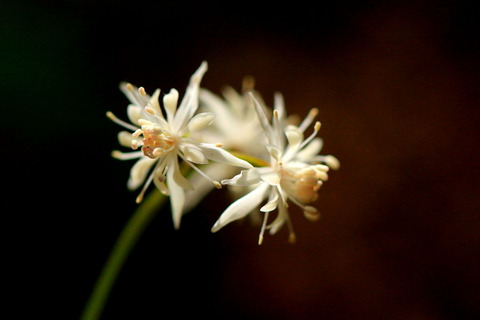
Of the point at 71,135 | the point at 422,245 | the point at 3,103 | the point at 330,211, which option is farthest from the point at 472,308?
the point at 3,103

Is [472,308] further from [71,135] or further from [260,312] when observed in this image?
[71,135]

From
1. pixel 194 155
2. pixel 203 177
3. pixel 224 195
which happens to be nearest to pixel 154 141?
pixel 194 155

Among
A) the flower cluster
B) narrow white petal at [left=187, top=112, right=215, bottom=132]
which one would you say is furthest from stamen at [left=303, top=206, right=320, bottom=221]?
narrow white petal at [left=187, top=112, right=215, bottom=132]

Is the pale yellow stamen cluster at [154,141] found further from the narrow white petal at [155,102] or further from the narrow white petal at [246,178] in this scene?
the narrow white petal at [246,178]

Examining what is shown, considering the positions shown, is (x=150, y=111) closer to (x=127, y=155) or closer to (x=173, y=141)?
(x=173, y=141)

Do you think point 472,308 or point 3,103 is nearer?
point 3,103
